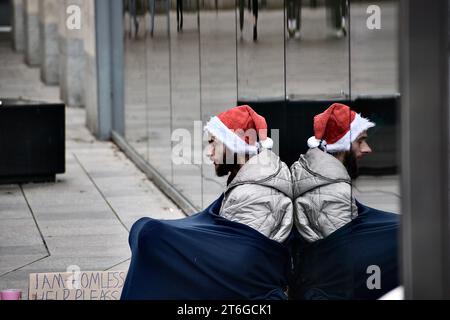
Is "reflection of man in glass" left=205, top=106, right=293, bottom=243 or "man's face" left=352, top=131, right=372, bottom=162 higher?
"man's face" left=352, top=131, right=372, bottom=162

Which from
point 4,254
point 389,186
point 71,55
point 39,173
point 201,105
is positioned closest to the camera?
point 389,186

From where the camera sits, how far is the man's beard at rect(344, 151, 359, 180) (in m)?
5.42

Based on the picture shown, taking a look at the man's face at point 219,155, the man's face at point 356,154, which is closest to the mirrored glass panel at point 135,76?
the man's face at point 219,155

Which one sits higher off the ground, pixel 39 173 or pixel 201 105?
pixel 201 105

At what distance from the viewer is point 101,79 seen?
15742mm

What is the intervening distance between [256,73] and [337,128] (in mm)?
2206

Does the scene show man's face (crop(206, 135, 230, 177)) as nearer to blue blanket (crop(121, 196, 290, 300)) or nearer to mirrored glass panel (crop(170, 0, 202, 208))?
blue blanket (crop(121, 196, 290, 300))

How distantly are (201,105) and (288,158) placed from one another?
335cm

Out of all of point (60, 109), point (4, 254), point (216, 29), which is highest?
point (216, 29)

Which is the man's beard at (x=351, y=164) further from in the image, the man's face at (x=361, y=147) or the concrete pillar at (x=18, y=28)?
the concrete pillar at (x=18, y=28)

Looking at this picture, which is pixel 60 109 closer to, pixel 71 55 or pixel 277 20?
pixel 277 20

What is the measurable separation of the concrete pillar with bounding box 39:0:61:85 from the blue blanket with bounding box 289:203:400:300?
19113mm

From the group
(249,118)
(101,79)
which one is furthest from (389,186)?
(101,79)

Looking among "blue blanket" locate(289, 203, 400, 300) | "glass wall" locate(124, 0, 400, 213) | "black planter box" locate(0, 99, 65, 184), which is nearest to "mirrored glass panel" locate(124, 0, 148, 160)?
"glass wall" locate(124, 0, 400, 213)
